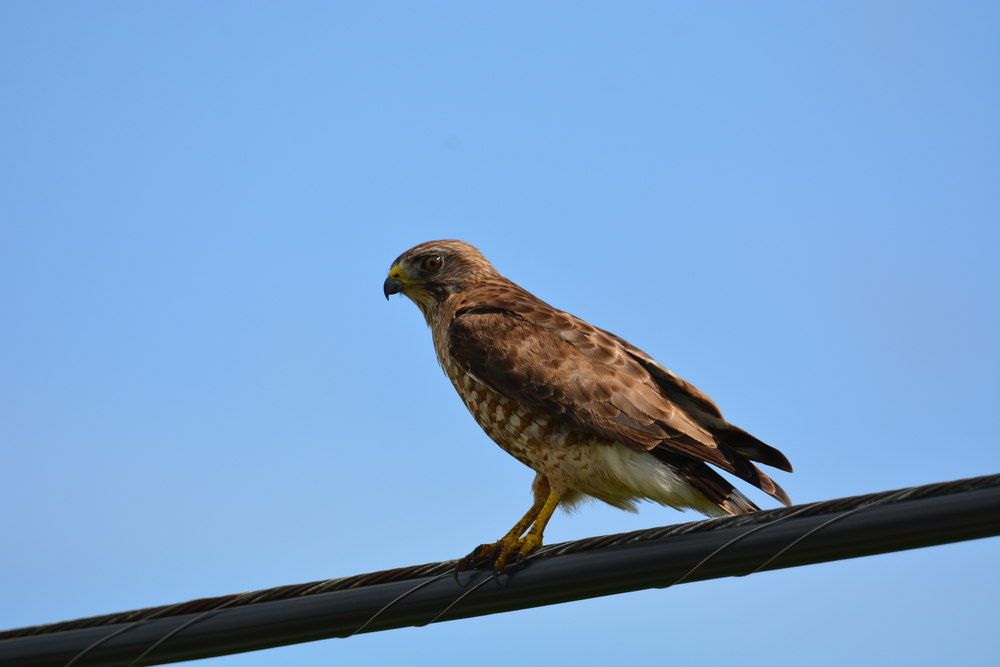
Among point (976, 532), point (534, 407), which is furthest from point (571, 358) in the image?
point (976, 532)

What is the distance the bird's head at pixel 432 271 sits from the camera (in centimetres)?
695

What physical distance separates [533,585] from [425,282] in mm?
3704

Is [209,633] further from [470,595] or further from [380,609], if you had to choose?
[470,595]

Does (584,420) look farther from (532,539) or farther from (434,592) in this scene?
(434,592)

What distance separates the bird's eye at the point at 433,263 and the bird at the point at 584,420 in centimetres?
97

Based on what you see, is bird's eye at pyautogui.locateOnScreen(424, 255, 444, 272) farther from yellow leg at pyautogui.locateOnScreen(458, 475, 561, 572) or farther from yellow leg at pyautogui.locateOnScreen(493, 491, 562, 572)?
yellow leg at pyautogui.locateOnScreen(493, 491, 562, 572)

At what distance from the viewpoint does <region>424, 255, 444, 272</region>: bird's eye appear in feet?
23.1

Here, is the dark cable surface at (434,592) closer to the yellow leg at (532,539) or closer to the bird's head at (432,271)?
the yellow leg at (532,539)

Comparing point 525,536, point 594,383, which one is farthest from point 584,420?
point 525,536

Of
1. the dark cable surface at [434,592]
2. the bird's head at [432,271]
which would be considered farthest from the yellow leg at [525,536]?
the bird's head at [432,271]

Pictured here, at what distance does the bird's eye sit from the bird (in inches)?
38.3

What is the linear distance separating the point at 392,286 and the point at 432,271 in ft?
1.07

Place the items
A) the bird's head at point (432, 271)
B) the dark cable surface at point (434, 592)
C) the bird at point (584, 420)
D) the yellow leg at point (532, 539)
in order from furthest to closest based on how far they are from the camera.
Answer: the bird's head at point (432, 271)
the bird at point (584, 420)
the yellow leg at point (532, 539)
the dark cable surface at point (434, 592)

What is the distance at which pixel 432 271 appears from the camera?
704 centimetres
